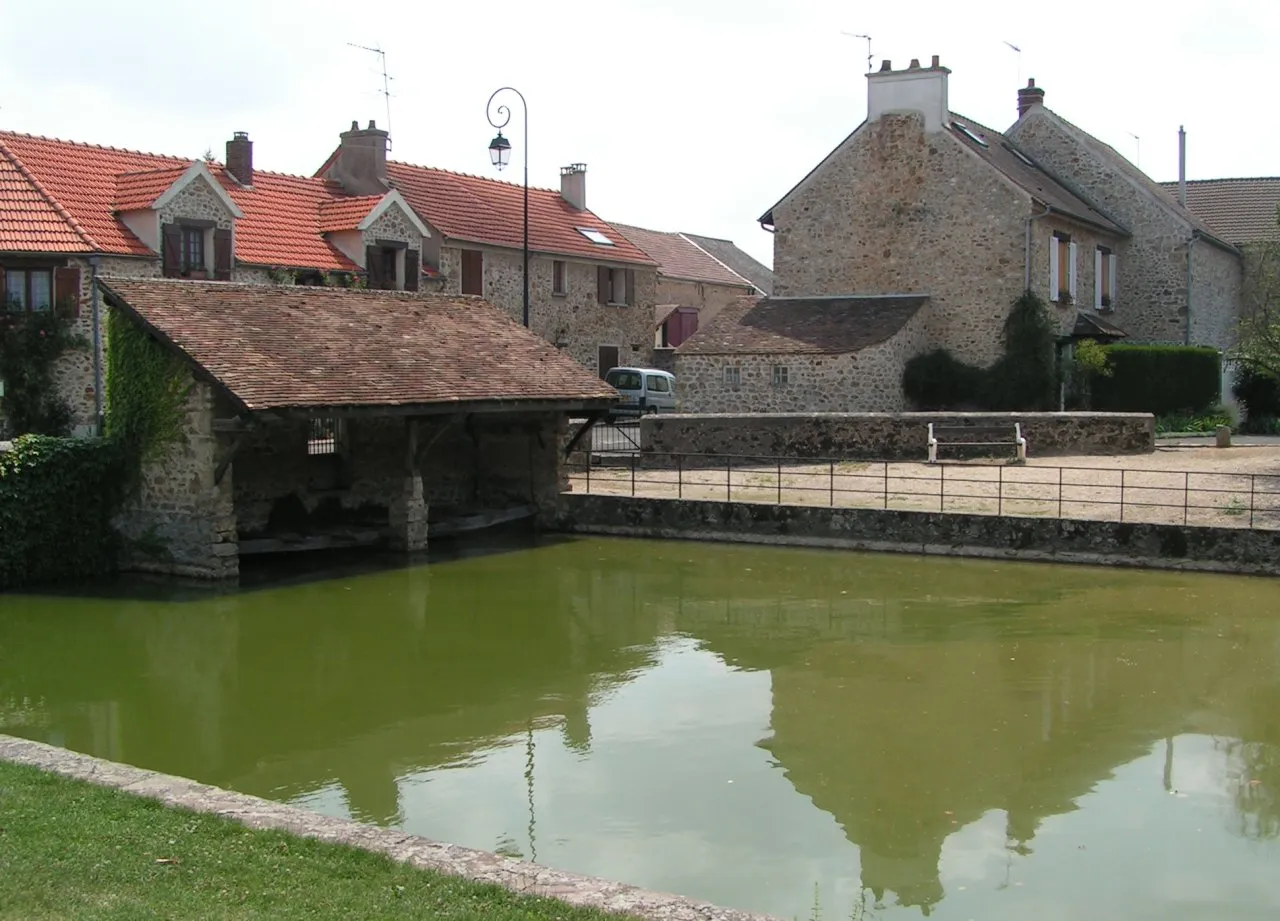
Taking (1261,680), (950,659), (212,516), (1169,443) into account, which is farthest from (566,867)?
(1169,443)

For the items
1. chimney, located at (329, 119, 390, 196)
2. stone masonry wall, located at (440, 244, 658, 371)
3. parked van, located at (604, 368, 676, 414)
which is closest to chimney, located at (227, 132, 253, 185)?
chimney, located at (329, 119, 390, 196)

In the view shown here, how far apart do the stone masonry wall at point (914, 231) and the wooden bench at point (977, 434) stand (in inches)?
221

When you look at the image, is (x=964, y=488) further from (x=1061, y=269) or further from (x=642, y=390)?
(x=642, y=390)

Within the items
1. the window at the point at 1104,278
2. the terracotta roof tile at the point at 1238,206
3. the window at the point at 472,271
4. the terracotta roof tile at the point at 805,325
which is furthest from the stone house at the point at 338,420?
the terracotta roof tile at the point at 1238,206

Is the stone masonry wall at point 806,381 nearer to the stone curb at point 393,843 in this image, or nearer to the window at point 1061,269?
the window at point 1061,269

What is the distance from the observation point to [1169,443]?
1092 inches

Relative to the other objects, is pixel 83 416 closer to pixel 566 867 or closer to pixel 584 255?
pixel 584 255

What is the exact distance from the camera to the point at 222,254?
27922mm

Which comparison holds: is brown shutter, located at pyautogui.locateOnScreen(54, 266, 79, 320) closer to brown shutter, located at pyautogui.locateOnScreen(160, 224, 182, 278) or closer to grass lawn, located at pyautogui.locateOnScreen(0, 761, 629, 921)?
brown shutter, located at pyautogui.locateOnScreen(160, 224, 182, 278)

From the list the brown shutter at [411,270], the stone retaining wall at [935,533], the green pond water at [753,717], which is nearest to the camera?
the green pond water at [753,717]

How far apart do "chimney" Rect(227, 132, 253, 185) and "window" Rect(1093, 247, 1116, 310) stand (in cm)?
2105

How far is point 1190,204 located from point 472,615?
3292 cm

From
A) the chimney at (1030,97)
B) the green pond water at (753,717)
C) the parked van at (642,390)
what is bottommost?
the green pond water at (753,717)

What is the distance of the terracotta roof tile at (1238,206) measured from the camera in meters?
39.0
